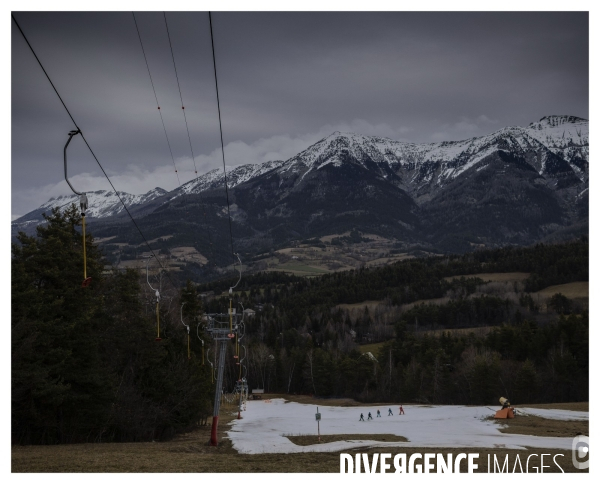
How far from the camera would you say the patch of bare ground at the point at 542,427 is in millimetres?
41428

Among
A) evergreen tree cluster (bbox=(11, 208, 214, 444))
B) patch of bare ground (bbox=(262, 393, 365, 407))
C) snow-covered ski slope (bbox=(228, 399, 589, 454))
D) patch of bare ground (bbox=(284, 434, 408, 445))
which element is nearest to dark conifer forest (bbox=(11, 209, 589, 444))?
evergreen tree cluster (bbox=(11, 208, 214, 444))

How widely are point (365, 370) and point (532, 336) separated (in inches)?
1155

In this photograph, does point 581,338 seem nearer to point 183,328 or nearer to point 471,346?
point 471,346

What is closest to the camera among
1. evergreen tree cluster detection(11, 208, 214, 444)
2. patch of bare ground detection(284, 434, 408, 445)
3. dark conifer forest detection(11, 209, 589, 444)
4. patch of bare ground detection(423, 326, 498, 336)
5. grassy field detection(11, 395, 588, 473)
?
grassy field detection(11, 395, 588, 473)

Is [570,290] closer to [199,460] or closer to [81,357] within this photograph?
[81,357]

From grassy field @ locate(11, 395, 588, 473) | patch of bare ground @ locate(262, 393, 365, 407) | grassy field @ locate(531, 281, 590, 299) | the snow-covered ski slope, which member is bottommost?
patch of bare ground @ locate(262, 393, 365, 407)

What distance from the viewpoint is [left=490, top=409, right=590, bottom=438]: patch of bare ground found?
41428 mm

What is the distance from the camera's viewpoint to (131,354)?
4328 cm

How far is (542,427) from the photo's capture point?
46.0m

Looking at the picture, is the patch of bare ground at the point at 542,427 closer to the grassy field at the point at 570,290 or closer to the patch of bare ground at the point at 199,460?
the patch of bare ground at the point at 199,460

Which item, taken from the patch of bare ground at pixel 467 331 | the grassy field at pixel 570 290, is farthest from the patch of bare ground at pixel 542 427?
the grassy field at pixel 570 290

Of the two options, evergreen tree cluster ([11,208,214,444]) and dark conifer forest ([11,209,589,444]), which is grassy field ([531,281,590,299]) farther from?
evergreen tree cluster ([11,208,214,444])

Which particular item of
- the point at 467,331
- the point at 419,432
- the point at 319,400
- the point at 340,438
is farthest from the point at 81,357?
the point at 467,331
